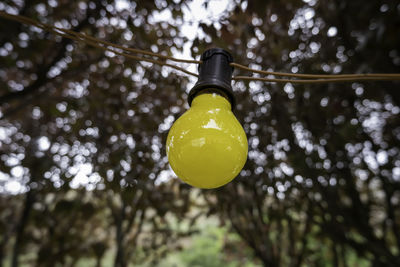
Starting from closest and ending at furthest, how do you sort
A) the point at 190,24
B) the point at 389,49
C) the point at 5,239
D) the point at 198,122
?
the point at 198,122 → the point at 190,24 → the point at 389,49 → the point at 5,239

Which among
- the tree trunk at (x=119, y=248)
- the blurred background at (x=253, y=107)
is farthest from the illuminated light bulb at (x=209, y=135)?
the tree trunk at (x=119, y=248)

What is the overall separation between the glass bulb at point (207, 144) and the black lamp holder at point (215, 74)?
3cm

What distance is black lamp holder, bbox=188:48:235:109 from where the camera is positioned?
649mm

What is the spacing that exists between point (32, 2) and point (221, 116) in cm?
199

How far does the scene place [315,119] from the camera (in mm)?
2016

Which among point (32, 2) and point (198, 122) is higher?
point (32, 2)

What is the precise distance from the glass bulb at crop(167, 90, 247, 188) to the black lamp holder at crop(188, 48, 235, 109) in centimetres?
3

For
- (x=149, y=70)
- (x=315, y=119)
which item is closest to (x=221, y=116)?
(x=149, y=70)

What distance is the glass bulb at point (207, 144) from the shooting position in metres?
0.58

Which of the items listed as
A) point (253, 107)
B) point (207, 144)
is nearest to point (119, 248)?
point (253, 107)

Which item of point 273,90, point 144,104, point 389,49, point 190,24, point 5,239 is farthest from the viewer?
point 5,239

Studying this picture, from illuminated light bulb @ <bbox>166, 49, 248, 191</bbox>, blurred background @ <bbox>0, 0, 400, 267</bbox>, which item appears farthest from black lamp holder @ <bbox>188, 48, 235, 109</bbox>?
blurred background @ <bbox>0, 0, 400, 267</bbox>

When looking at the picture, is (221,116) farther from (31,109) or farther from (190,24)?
(31,109)

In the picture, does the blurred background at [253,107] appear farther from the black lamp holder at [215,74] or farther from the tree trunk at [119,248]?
the black lamp holder at [215,74]
